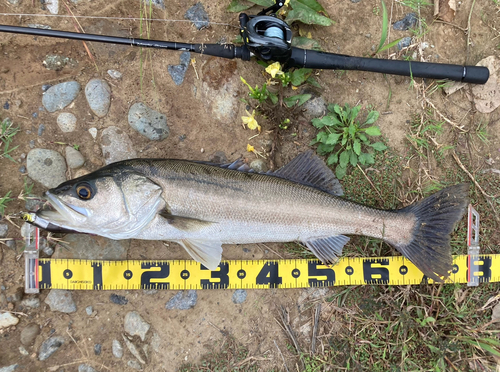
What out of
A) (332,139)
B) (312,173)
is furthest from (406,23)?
(312,173)

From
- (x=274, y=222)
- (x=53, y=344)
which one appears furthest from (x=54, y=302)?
(x=274, y=222)

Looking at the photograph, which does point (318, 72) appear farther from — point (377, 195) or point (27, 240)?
point (27, 240)

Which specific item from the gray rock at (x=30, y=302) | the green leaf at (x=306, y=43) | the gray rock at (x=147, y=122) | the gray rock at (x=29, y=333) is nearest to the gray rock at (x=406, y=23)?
the green leaf at (x=306, y=43)

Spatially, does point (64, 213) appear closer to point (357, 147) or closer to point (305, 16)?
point (357, 147)

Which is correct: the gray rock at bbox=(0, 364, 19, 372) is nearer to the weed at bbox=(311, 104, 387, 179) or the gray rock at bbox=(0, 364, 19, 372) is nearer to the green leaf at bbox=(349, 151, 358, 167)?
the weed at bbox=(311, 104, 387, 179)

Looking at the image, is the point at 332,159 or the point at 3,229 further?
the point at 332,159
